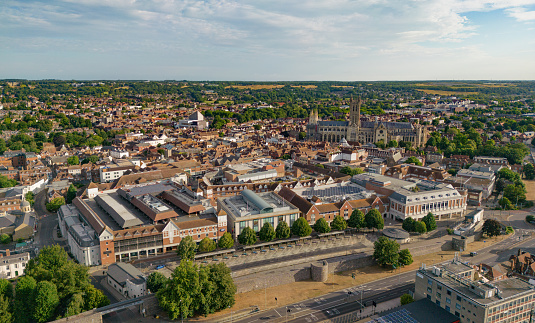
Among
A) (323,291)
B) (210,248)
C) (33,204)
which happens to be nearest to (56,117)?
(33,204)

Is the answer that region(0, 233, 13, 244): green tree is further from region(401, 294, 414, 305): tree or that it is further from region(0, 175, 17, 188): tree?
region(401, 294, 414, 305): tree

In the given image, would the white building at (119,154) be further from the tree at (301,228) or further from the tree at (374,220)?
the tree at (374,220)

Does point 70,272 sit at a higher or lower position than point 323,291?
higher

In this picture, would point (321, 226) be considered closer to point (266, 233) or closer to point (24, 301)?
point (266, 233)

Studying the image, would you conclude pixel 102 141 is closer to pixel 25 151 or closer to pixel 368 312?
pixel 25 151

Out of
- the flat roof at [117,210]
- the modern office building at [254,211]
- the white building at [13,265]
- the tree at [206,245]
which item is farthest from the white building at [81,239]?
the modern office building at [254,211]
